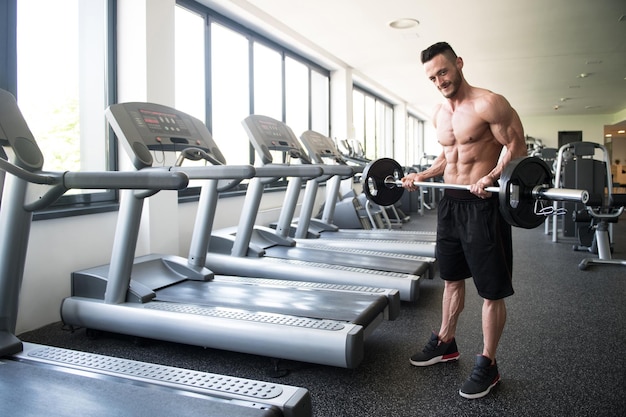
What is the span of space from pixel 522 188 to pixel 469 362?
1.03 m

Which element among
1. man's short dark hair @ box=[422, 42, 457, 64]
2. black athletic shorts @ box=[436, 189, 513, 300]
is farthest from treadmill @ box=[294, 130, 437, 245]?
man's short dark hair @ box=[422, 42, 457, 64]

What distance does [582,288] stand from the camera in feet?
12.7

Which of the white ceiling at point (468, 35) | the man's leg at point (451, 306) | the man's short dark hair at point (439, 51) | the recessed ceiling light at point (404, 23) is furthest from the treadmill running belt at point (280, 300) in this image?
the recessed ceiling light at point (404, 23)

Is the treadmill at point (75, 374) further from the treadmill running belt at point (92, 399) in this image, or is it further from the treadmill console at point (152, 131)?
the treadmill console at point (152, 131)

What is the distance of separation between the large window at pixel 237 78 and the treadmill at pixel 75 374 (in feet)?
8.99

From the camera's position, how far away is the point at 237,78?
5.84 metres

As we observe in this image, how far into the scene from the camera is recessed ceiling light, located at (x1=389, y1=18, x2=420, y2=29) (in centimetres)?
579

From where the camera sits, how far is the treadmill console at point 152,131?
2625 millimetres

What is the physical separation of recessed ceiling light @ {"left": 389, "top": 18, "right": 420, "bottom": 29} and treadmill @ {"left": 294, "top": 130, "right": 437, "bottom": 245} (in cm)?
187

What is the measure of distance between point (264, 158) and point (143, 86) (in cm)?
103

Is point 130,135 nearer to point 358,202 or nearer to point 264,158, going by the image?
point 264,158

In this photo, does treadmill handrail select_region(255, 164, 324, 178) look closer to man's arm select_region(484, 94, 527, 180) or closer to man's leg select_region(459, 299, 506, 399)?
man's arm select_region(484, 94, 527, 180)

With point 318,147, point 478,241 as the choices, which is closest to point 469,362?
point 478,241

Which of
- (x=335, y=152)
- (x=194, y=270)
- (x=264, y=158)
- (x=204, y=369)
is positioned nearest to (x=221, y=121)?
(x=335, y=152)
